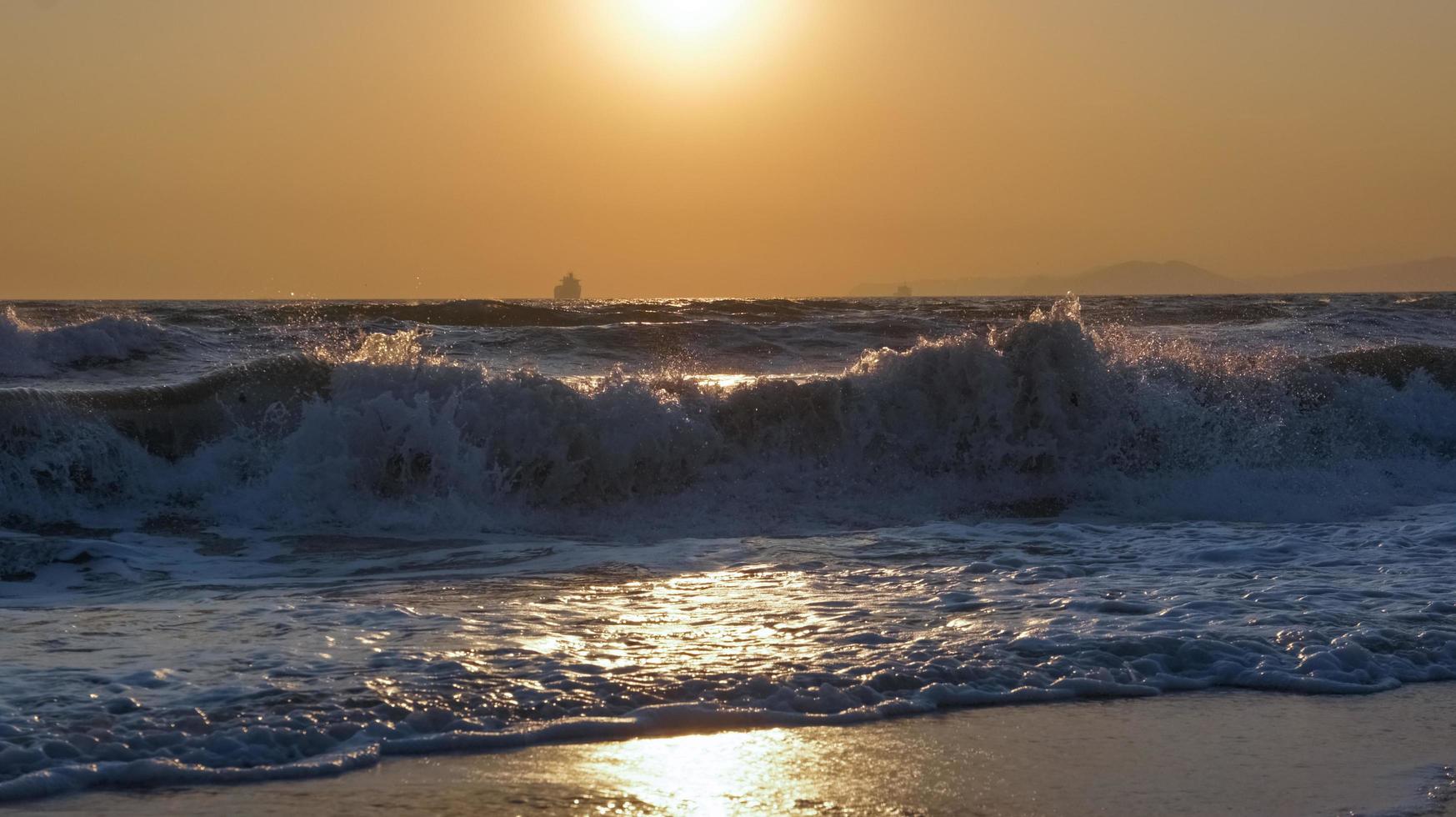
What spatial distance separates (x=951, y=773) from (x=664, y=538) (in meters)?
5.40

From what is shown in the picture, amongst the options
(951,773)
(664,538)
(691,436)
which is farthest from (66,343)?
(951,773)

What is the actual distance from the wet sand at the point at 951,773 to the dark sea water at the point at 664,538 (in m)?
0.19

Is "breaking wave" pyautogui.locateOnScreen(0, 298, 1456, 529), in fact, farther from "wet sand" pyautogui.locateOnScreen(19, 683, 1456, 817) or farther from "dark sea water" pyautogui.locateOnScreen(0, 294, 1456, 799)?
"wet sand" pyautogui.locateOnScreen(19, 683, 1456, 817)

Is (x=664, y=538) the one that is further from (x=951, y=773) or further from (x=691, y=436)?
(x=951, y=773)

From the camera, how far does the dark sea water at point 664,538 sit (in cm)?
483

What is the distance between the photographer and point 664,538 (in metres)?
9.40

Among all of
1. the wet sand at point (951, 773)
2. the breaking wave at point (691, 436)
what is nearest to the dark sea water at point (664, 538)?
the breaking wave at point (691, 436)

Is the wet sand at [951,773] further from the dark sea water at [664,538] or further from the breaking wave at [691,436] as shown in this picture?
the breaking wave at [691,436]

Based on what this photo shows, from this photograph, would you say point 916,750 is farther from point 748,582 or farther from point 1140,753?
point 748,582

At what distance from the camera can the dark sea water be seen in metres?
4.83

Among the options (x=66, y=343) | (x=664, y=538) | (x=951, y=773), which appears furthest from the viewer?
(x=66, y=343)

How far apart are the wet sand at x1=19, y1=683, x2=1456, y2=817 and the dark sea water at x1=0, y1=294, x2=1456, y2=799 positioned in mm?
189

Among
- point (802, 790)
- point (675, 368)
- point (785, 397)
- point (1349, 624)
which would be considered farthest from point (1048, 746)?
point (675, 368)

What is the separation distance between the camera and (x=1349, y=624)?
6129mm
